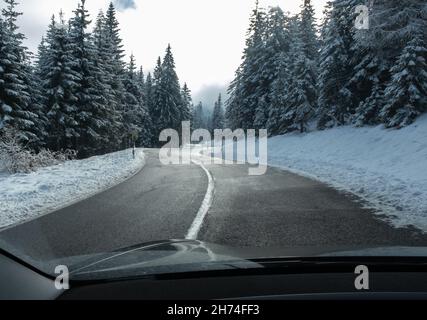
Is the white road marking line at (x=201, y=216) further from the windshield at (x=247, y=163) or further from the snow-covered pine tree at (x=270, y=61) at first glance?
the snow-covered pine tree at (x=270, y=61)

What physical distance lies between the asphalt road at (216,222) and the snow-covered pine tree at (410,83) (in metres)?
11.5

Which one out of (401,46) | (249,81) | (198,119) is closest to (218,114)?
(198,119)

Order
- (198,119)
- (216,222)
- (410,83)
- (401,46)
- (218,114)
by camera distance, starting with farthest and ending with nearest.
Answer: (198,119) < (218,114) < (401,46) < (410,83) < (216,222)

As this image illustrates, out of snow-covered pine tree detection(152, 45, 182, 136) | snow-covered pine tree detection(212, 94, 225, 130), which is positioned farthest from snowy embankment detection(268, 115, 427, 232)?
snow-covered pine tree detection(212, 94, 225, 130)

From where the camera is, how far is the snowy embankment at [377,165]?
980 cm

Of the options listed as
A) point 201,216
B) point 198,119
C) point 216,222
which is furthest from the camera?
point 198,119

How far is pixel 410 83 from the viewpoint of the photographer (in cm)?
2147

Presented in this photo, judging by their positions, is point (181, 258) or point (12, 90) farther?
point (12, 90)

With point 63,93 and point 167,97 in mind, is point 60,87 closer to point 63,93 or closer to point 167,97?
point 63,93

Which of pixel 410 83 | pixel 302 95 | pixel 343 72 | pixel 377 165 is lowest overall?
pixel 377 165

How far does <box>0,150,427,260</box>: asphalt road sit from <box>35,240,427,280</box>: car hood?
1.54m

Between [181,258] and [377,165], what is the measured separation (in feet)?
56.7

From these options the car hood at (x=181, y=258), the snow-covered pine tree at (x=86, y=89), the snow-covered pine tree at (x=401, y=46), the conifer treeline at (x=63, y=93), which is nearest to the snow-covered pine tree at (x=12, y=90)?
the conifer treeline at (x=63, y=93)

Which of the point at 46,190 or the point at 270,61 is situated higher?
the point at 270,61
